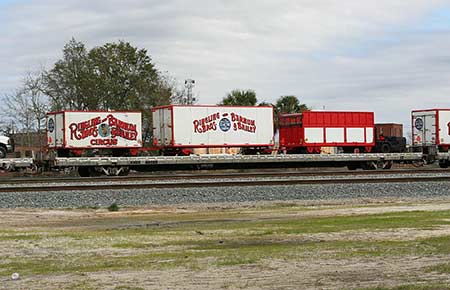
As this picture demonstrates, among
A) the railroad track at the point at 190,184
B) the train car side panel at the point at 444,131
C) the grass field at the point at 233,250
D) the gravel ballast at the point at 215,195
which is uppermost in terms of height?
the train car side panel at the point at 444,131

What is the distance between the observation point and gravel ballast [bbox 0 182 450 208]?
19.7 meters

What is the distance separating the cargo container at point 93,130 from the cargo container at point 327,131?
9.33 metres

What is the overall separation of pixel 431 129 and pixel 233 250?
3426cm

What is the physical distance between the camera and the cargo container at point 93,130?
37.0 m

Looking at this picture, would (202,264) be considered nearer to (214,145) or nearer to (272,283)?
(272,283)

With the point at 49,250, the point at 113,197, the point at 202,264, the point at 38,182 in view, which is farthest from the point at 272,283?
the point at 38,182

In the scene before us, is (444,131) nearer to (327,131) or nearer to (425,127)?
(425,127)

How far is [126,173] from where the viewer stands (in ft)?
110

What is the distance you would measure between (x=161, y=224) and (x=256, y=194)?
7.14 meters

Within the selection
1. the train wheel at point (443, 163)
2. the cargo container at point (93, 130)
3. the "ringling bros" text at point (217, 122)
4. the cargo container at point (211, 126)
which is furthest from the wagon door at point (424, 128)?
the cargo container at point (93, 130)

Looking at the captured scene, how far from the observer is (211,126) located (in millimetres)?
38688

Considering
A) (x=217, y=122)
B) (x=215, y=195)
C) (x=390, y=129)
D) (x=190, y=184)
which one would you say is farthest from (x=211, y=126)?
(x=390, y=129)

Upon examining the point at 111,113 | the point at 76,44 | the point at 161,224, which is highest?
the point at 76,44

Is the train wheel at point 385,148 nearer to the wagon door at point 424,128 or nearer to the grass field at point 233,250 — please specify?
the wagon door at point 424,128
